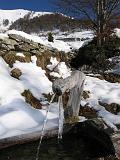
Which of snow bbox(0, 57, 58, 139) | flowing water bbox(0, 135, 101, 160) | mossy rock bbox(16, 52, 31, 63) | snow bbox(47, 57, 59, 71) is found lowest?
flowing water bbox(0, 135, 101, 160)

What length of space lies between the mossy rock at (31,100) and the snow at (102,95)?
3.78 feet

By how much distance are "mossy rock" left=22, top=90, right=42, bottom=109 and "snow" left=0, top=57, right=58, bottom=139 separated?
0.38 feet

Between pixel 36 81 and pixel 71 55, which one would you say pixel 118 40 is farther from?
pixel 36 81

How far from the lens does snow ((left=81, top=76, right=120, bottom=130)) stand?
29.8ft

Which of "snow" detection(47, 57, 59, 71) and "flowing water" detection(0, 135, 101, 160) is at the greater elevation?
"snow" detection(47, 57, 59, 71)

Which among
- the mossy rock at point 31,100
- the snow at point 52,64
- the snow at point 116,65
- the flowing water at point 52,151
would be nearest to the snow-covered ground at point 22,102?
the mossy rock at point 31,100

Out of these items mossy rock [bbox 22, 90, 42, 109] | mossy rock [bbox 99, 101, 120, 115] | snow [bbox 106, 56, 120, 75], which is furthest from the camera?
snow [bbox 106, 56, 120, 75]

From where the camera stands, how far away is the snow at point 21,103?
23.5ft

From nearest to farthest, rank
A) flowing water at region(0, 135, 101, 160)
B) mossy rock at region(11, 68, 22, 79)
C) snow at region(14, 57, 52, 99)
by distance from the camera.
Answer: flowing water at region(0, 135, 101, 160) < snow at region(14, 57, 52, 99) < mossy rock at region(11, 68, 22, 79)

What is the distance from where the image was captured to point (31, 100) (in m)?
9.39

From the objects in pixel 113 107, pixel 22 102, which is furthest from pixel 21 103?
pixel 113 107

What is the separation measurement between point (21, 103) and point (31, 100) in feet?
1.91

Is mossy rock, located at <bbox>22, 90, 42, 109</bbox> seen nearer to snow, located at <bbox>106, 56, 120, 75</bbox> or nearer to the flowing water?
the flowing water

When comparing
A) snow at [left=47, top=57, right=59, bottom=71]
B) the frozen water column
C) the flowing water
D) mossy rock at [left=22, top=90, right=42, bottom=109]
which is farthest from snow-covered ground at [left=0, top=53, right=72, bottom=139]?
the flowing water
